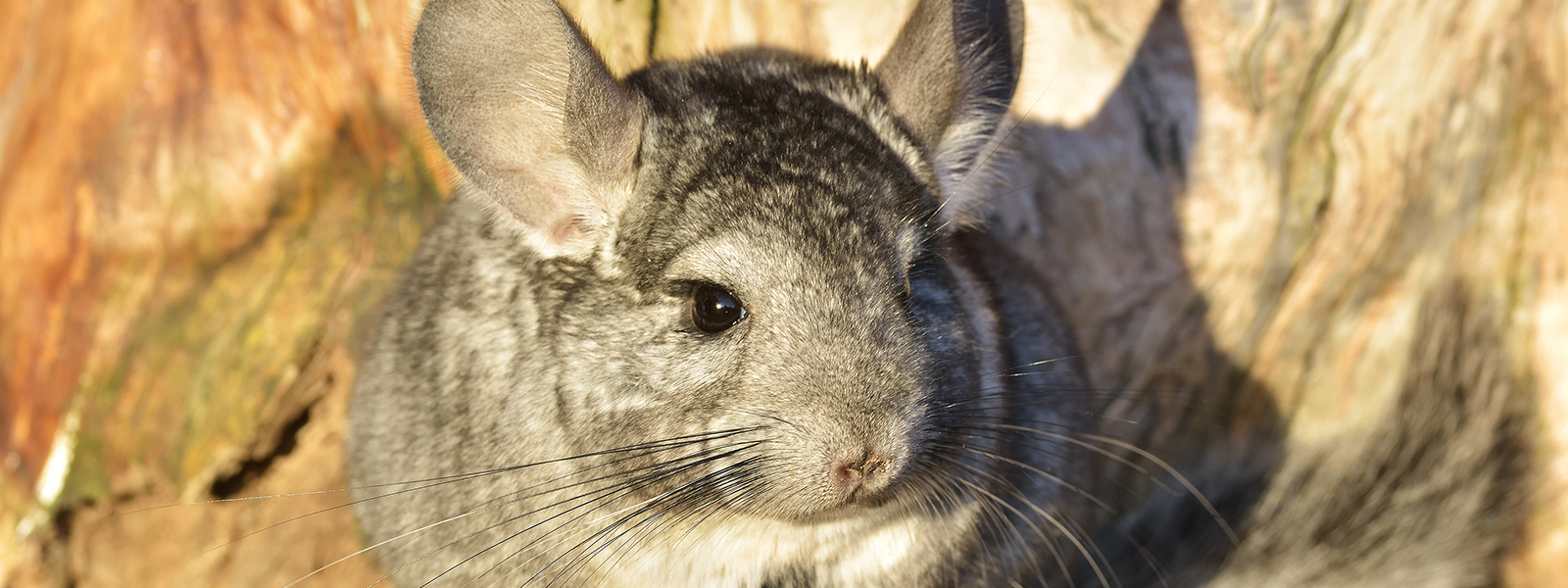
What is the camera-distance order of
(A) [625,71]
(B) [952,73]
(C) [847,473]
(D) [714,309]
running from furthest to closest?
(A) [625,71] → (B) [952,73] → (D) [714,309] → (C) [847,473]

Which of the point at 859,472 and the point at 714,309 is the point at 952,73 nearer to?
the point at 714,309

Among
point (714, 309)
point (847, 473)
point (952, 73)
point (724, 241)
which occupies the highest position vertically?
point (952, 73)

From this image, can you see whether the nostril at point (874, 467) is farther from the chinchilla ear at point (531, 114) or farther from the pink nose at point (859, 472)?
the chinchilla ear at point (531, 114)

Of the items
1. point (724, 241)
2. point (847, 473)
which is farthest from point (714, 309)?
point (847, 473)

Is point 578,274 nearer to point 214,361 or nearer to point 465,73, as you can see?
point 465,73

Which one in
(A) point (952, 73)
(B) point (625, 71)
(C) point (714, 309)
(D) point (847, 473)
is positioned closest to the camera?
(D) point (847, 473)

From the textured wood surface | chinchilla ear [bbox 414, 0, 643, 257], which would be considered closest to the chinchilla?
chinchilla ear [bbox 414, 0, 643, 257]

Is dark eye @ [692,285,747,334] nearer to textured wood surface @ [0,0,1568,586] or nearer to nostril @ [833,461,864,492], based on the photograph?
nostril @ [833,461,864,492]
